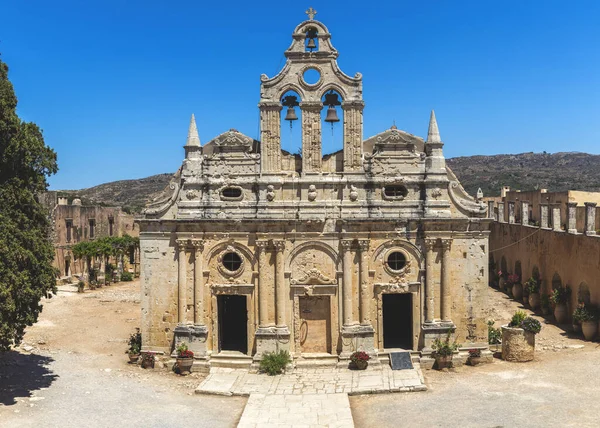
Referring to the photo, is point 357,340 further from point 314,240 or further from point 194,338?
point 194,338

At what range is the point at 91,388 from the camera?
18219 millimetres

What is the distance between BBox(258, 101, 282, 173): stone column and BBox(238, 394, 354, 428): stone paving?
25.0ft

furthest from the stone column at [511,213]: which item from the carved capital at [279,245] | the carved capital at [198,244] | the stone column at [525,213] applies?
the carved capital at [198,244]

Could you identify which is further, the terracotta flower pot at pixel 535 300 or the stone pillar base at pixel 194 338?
the terracotta flower pot at pixel 535 300

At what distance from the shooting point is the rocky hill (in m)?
77.9

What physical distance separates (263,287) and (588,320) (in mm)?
12360

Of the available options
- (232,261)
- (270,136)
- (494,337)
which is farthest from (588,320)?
(270,136)

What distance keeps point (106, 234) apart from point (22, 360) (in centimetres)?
2989

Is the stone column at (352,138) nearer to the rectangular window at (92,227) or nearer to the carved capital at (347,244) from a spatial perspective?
the carved capital at (347,244)

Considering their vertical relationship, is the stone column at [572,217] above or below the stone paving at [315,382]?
above

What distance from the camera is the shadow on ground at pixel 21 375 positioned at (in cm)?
1734

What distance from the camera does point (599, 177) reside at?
79.0 metres

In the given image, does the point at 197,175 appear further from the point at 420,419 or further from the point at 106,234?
the point at 106,234

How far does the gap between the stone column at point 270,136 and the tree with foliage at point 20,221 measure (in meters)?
6.80
